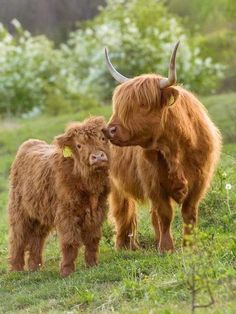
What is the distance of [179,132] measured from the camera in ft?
26.5

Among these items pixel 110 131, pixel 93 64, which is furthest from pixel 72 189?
pixel 93 64

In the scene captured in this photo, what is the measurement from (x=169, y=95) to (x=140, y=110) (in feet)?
0.90

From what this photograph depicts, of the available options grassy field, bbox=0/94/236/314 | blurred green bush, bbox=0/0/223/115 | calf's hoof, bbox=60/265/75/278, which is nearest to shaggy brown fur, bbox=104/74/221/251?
grassy field, bbox=0/94/236/314

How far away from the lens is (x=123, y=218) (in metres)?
9.86

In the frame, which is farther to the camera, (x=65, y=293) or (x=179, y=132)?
(x=179, y=132)

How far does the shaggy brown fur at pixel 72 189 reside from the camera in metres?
7.98

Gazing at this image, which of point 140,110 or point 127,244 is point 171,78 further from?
point 127,244

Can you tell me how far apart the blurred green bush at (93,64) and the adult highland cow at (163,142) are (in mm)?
17261

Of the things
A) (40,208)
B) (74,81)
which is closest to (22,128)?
(74,81)

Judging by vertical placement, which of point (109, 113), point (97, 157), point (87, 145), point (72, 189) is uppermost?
point (109, 113)

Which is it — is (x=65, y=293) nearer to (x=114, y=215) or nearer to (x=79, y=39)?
(x=114, y=215)

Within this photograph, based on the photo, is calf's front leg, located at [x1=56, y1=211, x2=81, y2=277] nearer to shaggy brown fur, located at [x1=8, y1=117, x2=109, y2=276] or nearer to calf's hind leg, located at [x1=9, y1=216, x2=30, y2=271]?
shaggy brown fur, located at [x1=8, y1=117, x2=109, y2=276]

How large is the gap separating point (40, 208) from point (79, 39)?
21565 mm

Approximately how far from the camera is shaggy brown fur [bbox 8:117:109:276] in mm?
7984
